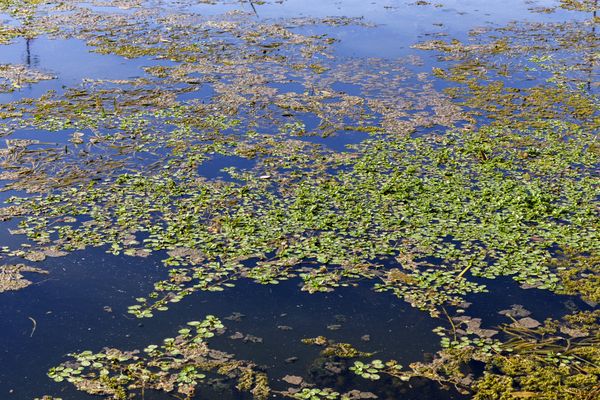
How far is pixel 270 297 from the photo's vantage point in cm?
656

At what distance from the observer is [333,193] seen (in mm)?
8484

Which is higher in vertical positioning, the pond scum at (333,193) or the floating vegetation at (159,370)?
the pond scum at (333,193)

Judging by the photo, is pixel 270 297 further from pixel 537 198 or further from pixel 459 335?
pixel 537 198

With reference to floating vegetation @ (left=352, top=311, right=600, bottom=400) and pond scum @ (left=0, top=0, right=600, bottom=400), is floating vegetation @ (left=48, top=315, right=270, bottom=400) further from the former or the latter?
floating vegetation @ (left=352, top=311, right=600, bottom=400)

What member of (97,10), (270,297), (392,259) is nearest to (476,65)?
(392,259)

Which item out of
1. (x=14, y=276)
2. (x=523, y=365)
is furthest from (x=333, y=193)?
(x=14, y=276)

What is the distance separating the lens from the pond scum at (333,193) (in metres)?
5.72

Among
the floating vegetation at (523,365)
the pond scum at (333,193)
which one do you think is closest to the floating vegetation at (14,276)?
the pond scum at (333,193)

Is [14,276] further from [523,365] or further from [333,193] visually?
[523,365]

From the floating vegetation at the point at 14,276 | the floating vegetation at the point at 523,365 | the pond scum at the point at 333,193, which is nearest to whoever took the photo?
the floating vegetation at the point at 523,365

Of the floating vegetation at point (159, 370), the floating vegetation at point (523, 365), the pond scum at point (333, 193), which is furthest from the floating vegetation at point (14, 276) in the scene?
the floating vegetation at point (523, 365)

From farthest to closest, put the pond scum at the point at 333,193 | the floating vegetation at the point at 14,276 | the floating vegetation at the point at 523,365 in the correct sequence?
the floating vegetation at the point at 14,276, the pond scum at the point at 333,193, the floating vegetation at the point at 523,365

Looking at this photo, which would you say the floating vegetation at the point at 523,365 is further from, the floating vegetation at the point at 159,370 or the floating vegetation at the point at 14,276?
the floating vegetation at the point at 14,276

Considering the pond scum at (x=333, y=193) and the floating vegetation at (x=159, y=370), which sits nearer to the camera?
the floating vegetation at (x=159, y=370)
